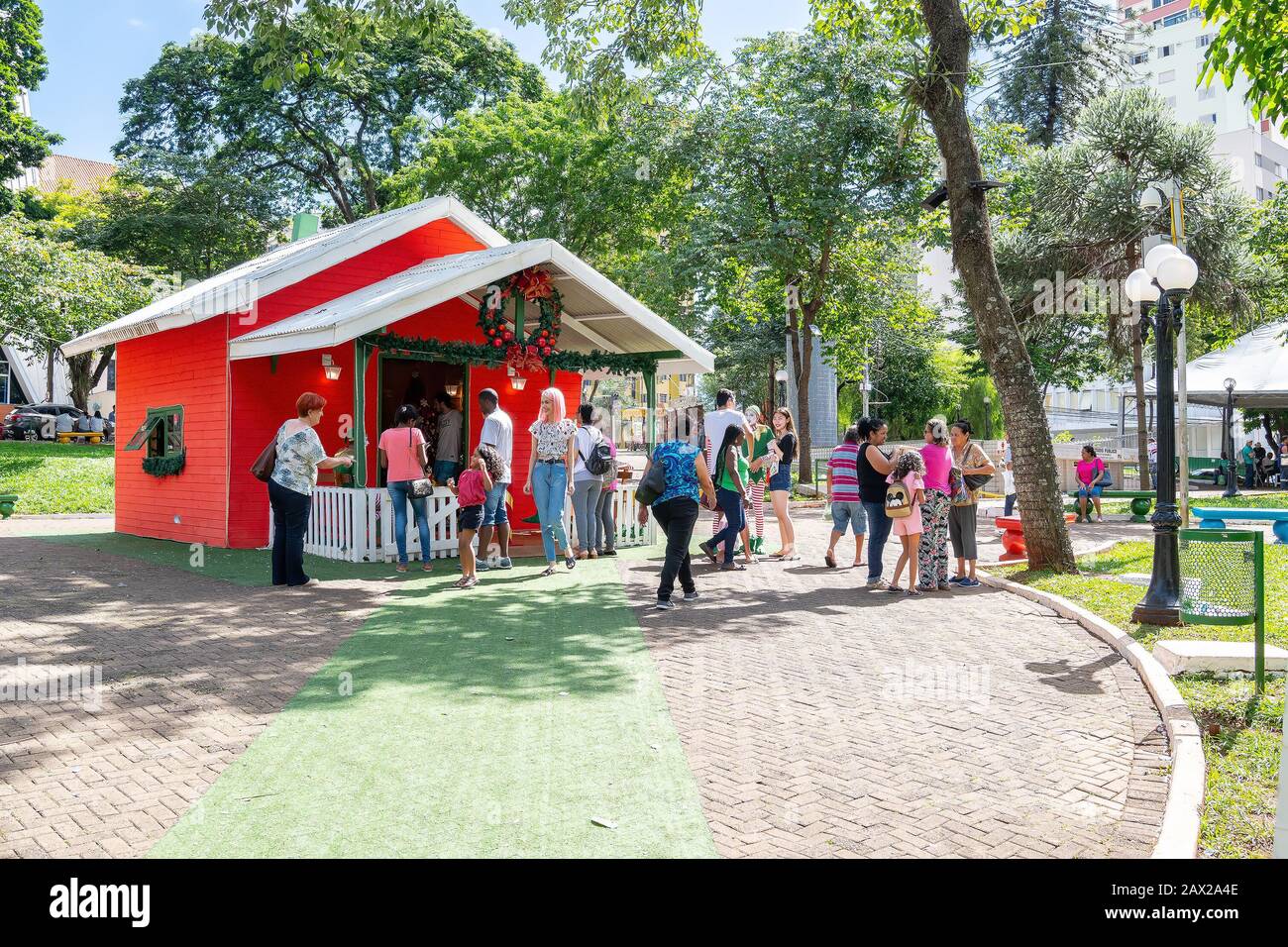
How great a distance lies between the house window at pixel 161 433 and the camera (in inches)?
568

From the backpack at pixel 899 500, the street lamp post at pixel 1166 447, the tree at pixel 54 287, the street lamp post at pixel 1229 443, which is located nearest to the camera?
the street lamp post at pixel 1166 447

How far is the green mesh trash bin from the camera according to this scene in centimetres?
577

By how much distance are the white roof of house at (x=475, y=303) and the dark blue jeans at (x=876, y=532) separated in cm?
492

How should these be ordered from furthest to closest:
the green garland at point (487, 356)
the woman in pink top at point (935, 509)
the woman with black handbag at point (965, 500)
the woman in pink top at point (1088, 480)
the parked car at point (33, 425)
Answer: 1. the parked car at point (33, 425)
2. the woman in pink top at point (1088, 480)
3. the green garland at point (487, 356)
4. the woman with black handbag at point (965, 500)
5. the woman in pink top at point (935, 509)

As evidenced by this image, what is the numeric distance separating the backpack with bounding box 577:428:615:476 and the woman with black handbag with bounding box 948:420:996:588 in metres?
3.94

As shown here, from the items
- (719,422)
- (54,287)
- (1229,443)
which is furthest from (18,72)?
(1229,443)

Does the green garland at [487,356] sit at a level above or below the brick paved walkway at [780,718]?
above

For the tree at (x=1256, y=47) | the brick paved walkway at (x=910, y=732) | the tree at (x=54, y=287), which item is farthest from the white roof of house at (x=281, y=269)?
the tree at (x=1256, y=47)

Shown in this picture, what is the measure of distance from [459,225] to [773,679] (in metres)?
11.8

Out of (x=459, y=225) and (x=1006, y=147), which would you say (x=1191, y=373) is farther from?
(x=459, y=225)

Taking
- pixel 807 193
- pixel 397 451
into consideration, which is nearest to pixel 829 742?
pixel 397 451

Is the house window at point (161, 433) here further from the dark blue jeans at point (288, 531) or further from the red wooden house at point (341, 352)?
the dark blue jeans at point (288, 531)

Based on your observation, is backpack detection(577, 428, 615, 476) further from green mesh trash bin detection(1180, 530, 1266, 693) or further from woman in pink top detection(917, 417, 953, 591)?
green mesh trash bin detection(1180, 530, 1266, 693)
